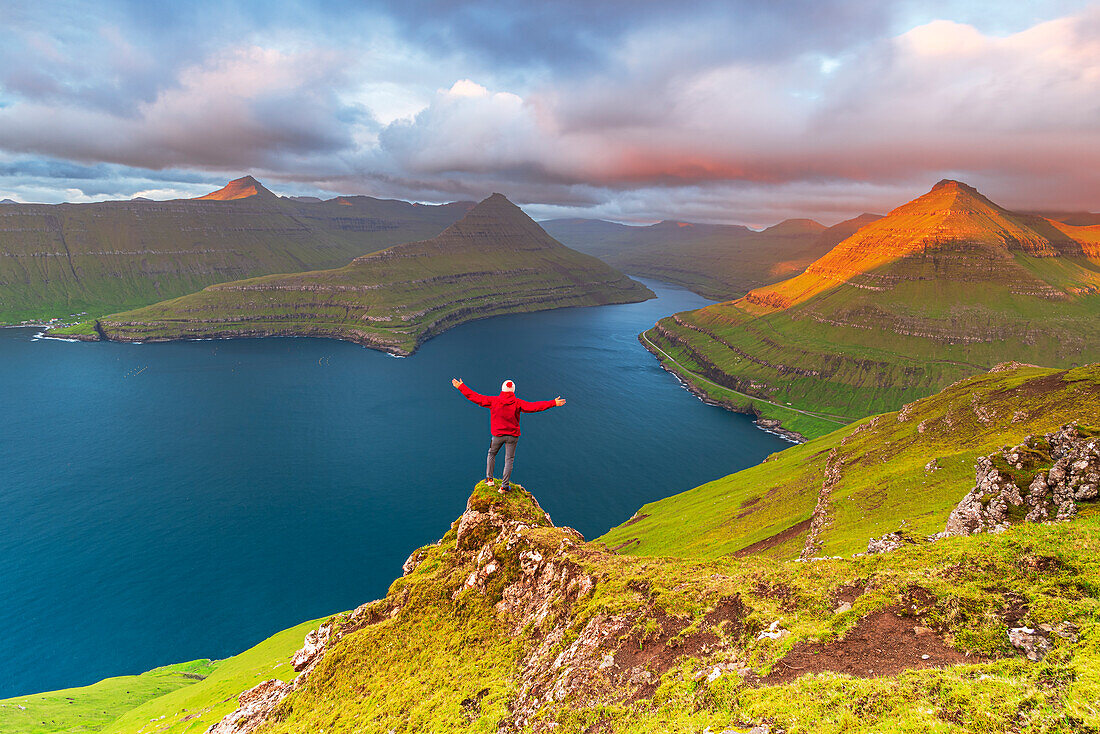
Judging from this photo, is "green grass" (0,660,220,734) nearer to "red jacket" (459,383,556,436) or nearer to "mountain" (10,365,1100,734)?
"mountain" (10,365,1100,734)

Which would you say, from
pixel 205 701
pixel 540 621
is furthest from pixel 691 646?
pixel 205 701

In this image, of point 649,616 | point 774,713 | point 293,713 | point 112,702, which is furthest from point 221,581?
point 774,713

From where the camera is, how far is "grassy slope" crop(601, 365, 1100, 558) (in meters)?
69.4

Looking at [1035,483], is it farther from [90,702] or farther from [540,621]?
[90,702]

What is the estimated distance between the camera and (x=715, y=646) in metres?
19.8

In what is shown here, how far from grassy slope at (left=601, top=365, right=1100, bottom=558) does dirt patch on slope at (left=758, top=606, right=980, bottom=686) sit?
41943 mm

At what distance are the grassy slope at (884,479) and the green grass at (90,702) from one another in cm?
8373

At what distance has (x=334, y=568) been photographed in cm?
11631

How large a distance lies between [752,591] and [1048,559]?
11731 mm

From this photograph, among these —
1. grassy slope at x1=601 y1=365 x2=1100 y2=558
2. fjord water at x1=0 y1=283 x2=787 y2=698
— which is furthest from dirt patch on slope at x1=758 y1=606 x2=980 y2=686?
fjord water at x1=0 y1=283 x2=787 y2=698

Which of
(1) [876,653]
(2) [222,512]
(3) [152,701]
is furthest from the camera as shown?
(2) [222,512]

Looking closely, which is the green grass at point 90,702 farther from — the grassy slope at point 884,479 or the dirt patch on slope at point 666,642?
the grassy slope at point 884,479

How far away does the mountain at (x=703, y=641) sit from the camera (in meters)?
14.8

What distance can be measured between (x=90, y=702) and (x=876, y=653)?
102 meters
